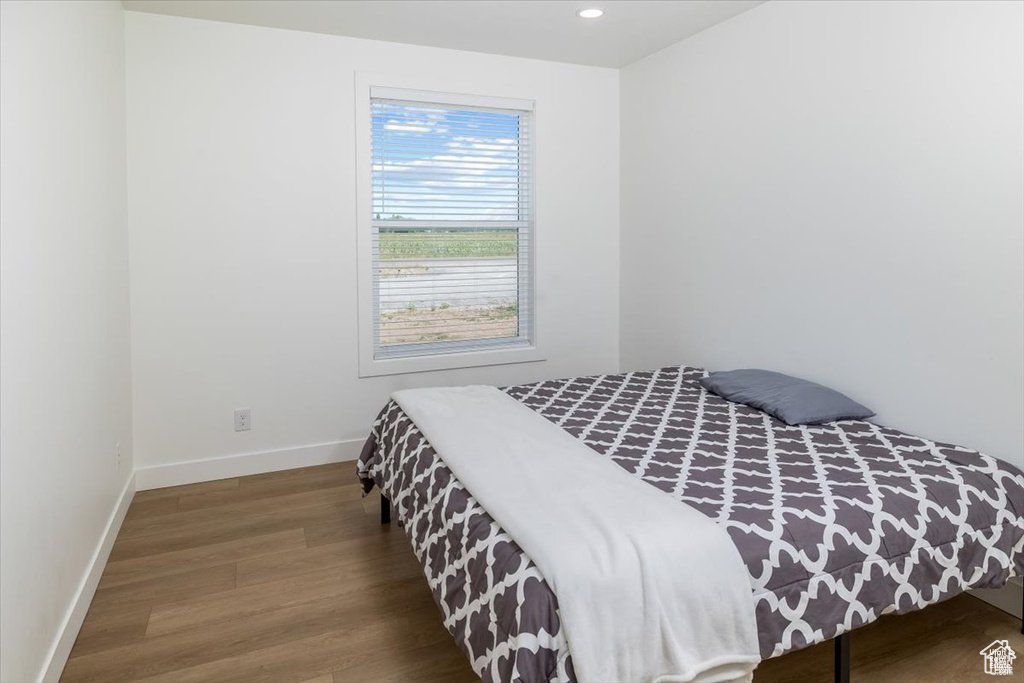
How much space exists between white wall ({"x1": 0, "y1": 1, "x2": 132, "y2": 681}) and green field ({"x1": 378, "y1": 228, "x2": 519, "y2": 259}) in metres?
1.41

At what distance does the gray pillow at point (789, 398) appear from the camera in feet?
8.62

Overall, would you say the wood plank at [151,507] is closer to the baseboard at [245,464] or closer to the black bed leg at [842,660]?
the baseboard at [245,464]

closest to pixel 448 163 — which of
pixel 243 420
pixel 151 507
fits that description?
pixel 243 420

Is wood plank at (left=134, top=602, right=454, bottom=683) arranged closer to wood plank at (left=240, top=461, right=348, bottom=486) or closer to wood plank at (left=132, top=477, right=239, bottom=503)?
wood plank at (left=240, top=461, right=348, bottom=486)

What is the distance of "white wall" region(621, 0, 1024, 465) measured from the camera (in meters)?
2.29

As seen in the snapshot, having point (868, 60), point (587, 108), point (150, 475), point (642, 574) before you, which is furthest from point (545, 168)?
point (642, 574)

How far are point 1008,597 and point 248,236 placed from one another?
360 cm

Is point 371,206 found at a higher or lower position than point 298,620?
higher

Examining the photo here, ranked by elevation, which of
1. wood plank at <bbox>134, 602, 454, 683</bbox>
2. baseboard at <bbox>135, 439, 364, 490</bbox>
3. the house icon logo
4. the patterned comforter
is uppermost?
the patterned comforter

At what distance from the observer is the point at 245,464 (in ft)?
11.8

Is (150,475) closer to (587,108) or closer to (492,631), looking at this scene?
(492,631)

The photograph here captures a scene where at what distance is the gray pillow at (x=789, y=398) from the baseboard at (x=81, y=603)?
2.55m

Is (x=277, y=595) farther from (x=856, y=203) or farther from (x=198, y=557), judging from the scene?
(x=856, y=203)

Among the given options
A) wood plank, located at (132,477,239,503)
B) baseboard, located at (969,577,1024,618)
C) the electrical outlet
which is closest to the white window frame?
the electrical outlet
